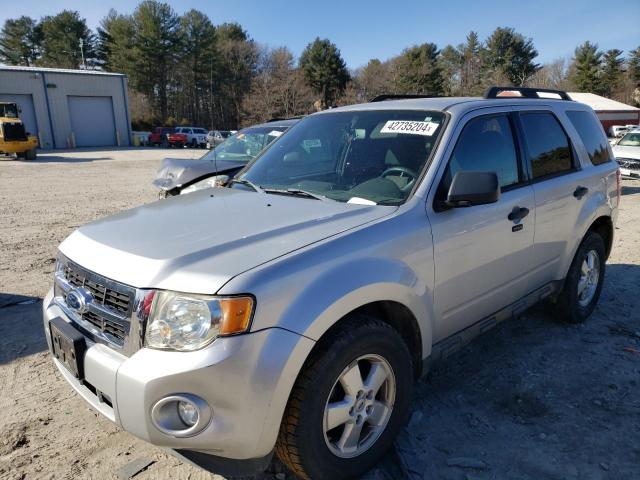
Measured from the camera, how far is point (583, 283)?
4430 mm

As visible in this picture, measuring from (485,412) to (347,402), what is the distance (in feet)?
4.19

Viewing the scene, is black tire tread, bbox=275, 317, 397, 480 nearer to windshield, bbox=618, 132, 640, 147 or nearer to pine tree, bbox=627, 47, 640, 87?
windshield, bbox=618, 132, 640, 147

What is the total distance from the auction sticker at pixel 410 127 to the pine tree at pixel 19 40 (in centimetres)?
7480

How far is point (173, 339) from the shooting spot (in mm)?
1971

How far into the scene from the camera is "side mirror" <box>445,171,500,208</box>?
263 centimetres

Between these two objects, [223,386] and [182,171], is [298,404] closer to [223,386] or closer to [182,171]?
[223,386]

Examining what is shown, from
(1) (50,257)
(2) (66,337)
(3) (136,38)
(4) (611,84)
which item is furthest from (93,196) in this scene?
(4) (611,84)

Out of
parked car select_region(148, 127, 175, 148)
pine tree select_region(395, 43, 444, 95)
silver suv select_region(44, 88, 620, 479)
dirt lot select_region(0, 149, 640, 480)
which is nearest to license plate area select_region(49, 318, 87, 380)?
silver suv select_region(44, 88, 620, 479)

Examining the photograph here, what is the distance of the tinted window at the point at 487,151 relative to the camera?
306cm

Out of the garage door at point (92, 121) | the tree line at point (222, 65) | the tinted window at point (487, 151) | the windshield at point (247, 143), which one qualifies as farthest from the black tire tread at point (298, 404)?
the tree line at point (222, 65)

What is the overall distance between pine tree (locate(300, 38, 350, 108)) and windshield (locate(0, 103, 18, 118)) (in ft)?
119

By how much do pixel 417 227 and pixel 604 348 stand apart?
2470 mm

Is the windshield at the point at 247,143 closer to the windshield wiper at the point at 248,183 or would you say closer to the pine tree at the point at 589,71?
the windshield wiper at the point at 248,183

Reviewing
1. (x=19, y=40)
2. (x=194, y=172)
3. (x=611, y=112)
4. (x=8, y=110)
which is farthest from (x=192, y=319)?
(x=19, y=40)
